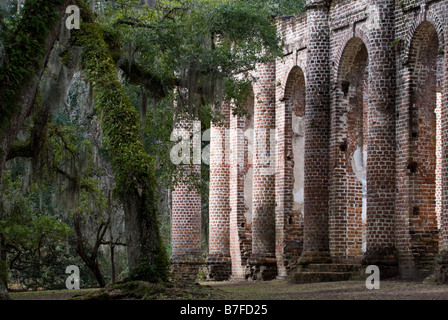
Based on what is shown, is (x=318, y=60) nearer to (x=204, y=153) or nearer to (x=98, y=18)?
(x=98, y=18)

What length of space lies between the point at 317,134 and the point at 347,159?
3.63 feet

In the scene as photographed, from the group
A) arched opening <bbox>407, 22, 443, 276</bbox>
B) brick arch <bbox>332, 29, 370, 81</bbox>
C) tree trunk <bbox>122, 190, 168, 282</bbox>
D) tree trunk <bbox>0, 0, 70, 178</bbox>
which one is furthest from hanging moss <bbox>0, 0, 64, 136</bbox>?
brick arch <bbox>332, 29, 370, 81</bbox>

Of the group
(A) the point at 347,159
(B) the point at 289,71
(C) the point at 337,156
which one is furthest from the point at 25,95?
(B) the point at 289,71

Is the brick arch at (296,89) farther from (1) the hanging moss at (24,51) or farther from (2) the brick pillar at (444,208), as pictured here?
→ (1) the hanging moss at (24,51)

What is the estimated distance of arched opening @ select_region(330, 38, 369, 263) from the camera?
1070 inches

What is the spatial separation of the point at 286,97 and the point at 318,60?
3064 mm

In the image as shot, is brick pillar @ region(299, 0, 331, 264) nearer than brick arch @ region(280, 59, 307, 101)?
Yes

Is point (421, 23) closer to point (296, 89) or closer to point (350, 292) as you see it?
point (350, 292)

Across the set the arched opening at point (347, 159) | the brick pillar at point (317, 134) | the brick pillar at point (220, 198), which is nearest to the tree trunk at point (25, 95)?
the brick pillar at point (317, 134)

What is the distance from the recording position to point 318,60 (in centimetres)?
2770

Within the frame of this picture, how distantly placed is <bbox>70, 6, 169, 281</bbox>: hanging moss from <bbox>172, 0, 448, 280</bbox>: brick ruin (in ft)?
22.0

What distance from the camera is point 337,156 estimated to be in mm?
27297

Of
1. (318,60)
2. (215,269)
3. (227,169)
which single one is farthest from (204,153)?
(318,60)

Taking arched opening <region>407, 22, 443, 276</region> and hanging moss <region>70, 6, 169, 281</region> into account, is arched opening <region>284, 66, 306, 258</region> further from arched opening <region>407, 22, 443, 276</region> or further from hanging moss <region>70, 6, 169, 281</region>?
hanging moss <region>70, 6, 169, 281</region>
